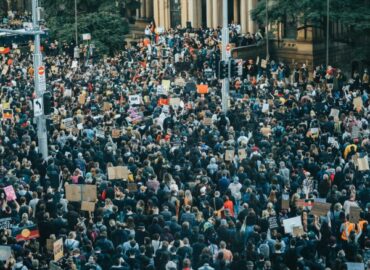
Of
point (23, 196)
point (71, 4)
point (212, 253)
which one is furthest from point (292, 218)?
point (71, 4)

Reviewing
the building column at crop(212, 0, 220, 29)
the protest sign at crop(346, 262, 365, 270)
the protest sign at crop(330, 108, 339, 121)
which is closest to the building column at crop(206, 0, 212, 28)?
the building column at crop(212, 0, 220, 29)

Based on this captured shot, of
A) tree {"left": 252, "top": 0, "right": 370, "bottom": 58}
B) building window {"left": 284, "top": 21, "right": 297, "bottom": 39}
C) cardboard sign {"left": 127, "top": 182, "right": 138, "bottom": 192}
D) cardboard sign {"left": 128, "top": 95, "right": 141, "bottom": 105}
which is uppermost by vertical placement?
tree {"left": 252, "top": 0, "right": 370, "bottom": 58}

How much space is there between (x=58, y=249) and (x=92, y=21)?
120 feet

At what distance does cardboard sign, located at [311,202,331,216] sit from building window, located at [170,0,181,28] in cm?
4570

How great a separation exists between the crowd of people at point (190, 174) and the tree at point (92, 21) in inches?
485

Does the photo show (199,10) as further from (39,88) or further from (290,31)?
(39,88)

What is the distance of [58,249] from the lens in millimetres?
18578

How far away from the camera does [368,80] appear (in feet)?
142

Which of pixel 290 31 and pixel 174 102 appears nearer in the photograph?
pixel 174 102

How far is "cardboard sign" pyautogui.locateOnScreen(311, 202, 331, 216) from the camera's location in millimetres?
20281

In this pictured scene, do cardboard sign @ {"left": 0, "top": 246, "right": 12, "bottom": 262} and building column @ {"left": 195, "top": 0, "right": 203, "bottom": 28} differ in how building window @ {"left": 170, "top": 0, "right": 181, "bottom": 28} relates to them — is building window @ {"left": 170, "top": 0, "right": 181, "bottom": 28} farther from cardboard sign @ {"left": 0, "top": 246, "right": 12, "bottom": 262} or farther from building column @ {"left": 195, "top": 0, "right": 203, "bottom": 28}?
cardboard sign @ {"left": 0, "top": 246, "right": 12, "bottom": 262}

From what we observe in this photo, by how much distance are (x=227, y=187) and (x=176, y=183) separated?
1347 mm

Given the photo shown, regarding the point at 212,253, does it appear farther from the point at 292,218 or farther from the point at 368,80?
the point at 368,80

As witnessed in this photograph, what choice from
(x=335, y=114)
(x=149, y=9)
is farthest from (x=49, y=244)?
(x=149, y=9)
